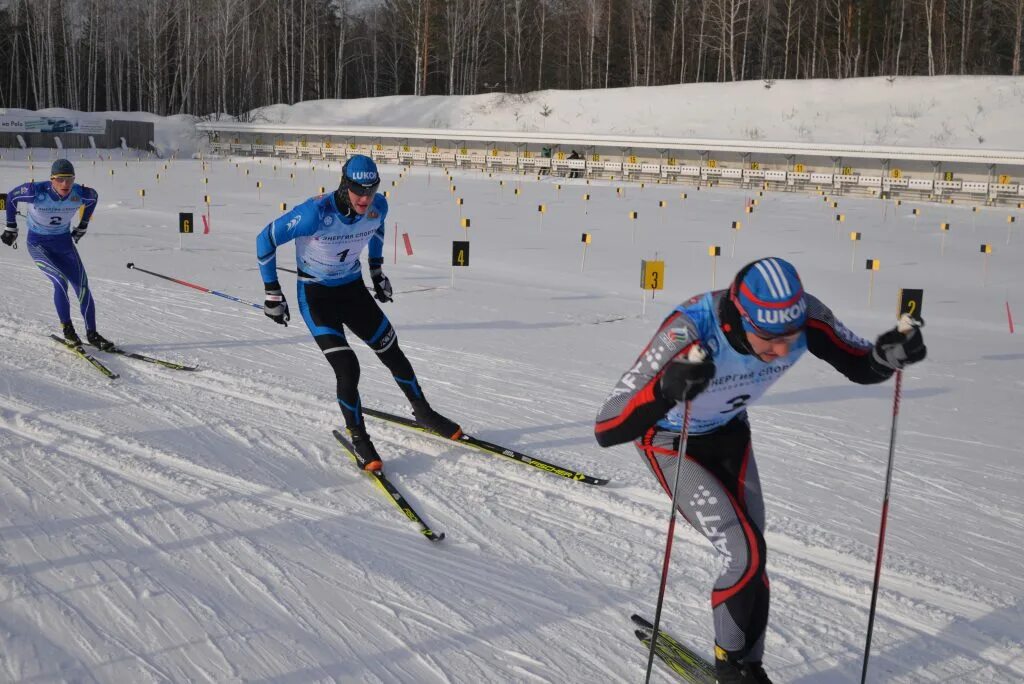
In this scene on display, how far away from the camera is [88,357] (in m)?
8.54

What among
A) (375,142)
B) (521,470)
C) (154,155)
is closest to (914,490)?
(521,470)

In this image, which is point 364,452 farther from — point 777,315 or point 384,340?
point 777,315

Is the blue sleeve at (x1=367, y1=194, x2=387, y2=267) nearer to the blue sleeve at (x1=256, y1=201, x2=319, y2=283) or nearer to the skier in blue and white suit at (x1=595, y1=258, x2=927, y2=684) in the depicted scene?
the blue sleeve at (x1=256, y1=201, x2=319, y2=283)

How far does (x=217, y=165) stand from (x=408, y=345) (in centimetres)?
4097

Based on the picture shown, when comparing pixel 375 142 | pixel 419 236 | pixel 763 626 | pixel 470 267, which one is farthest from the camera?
pixel 375 142

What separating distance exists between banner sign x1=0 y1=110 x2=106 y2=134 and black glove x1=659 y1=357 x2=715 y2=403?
183 feet

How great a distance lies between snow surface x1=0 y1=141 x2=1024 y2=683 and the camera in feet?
12.9

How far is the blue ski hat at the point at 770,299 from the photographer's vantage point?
309cm

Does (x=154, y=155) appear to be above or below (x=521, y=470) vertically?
above

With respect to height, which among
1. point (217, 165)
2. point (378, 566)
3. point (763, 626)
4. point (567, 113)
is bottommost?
point (378, 566)

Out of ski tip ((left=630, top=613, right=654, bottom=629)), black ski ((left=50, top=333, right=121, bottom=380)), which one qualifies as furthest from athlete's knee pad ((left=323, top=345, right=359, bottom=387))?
black ski ((left=50, top=333, right=121, bottom=380))

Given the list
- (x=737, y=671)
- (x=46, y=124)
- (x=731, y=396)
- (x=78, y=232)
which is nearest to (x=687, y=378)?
(x=731, y=396)

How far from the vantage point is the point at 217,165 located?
4747 centimetres

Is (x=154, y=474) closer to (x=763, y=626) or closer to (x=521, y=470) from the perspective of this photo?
(x=521, y=470)
